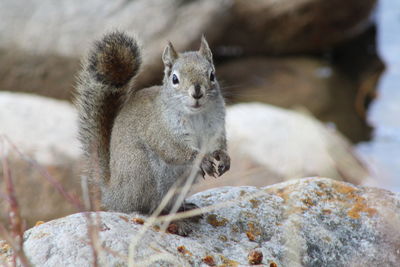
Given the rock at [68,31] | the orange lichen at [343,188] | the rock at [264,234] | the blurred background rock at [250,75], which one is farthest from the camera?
the rock at [68,31]

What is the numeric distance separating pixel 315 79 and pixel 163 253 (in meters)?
5.66

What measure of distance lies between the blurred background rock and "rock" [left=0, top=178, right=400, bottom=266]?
60.9 inches

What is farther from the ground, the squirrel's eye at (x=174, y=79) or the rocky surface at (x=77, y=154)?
the squirrel's eye at (x=174, y=79)

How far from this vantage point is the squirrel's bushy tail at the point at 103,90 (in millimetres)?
2906

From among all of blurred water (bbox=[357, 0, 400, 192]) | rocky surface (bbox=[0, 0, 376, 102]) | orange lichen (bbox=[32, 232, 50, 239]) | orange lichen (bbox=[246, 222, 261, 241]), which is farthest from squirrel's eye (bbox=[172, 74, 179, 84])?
rocky surface (bbox=[0, 0, 376, 102])

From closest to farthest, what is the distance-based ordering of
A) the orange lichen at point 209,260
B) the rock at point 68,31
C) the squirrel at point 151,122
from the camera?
the orange lichen at point 209,260 → the squirrel at point 151,122 → the rock at point 68,31

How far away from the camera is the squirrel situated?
2730 mm

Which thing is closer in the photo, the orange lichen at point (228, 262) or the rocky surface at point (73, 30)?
the orange lichen at point (228, 262)

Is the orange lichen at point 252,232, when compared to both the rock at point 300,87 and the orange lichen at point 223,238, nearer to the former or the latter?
the orange lichen at point 223,238

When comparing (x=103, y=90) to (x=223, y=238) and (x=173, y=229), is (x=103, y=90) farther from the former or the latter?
(x=223, y=238)

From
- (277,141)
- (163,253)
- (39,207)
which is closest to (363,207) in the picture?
(163,253)

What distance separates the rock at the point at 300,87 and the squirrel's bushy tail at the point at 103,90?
3.78 metres

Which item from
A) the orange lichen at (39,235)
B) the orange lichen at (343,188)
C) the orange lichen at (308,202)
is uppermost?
the orange lichen at (343,188)

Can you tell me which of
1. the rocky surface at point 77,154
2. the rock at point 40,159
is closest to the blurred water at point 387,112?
the rocky surface at point 77,154
